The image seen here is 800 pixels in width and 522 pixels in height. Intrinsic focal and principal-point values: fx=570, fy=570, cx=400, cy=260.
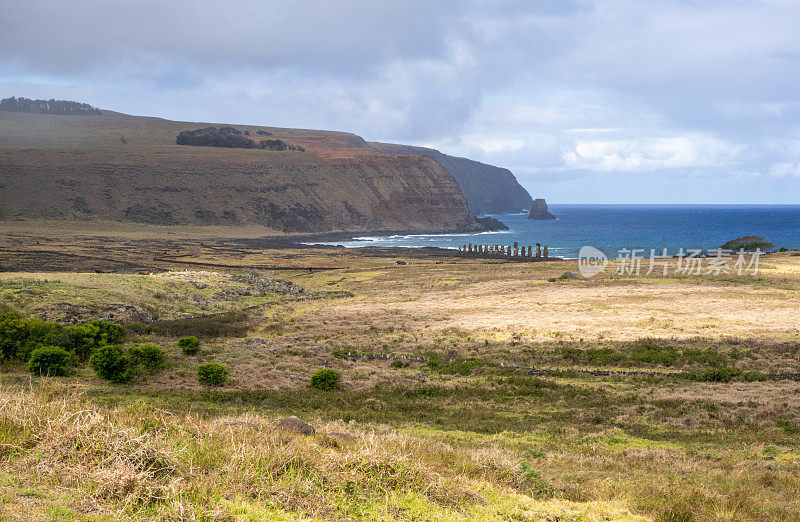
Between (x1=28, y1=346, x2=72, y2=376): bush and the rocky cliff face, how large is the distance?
106768 millimetres

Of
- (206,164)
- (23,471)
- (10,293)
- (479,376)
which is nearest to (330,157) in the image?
(206,164)

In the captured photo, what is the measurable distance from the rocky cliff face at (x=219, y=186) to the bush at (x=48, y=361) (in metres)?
107

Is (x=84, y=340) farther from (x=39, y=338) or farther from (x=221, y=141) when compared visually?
(x=221, y=141)

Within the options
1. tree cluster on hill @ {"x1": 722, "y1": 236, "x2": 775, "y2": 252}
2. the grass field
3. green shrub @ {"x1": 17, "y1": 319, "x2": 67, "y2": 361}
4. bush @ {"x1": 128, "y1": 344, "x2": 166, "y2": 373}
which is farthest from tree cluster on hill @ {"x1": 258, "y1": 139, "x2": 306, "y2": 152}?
bush @ {"x1": 128, "y1": 344, "x2": 166, "y2": 373}

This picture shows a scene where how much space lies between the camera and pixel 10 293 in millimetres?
30734

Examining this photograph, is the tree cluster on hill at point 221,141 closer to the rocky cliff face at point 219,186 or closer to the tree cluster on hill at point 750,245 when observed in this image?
the rocky cliff face at point 219,186

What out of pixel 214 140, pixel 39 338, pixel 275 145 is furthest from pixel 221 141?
pixel 39 338

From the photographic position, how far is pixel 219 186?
134000mm

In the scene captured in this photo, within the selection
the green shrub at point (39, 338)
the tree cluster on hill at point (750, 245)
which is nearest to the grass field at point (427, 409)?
the green shrub at point (39, 338)

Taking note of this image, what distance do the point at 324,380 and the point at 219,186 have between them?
406 ft

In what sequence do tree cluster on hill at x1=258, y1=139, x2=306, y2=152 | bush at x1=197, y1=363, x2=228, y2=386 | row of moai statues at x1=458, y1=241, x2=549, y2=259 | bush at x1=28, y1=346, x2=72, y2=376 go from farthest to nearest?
tree cluster on hill at x1=258, y1=139, x2=306, y2=152
row of moai statues at x1=458, y1=241, x2=549, y2=259
bush at x1=197, y1=363, x2=228, y2=386
bush at x1=28, y1=346, x2=72, y2=376

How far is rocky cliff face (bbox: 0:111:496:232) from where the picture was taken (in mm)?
118625

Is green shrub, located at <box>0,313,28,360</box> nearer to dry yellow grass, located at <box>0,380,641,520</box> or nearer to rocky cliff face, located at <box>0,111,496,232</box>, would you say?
dry yellow grass, located at <box>0,380,641,520</box>

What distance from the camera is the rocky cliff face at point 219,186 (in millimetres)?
118625
